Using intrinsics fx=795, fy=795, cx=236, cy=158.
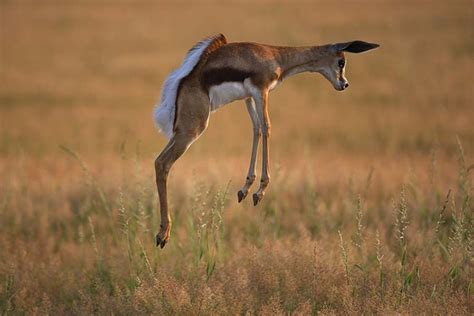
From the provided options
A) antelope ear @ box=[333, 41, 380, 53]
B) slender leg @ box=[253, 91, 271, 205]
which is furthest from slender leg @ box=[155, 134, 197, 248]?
antelope ear @ box=[333, 41, 380, 53]

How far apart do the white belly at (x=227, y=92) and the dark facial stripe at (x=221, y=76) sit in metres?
0.04

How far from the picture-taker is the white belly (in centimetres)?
747

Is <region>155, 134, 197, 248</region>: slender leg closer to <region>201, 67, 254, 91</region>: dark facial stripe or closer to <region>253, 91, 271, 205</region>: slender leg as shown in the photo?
<region>201, 67, 254, 91</region>: dark facial stripe

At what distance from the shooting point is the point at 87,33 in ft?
130

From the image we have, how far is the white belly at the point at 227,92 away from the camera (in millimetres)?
7469

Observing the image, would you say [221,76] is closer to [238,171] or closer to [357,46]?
[357,46]

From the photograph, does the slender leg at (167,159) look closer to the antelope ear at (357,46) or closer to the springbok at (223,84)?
the springbok at (223,84)

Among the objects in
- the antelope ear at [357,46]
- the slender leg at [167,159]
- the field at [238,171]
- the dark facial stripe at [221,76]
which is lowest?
the field at [238,171]

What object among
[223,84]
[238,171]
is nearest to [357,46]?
[223,84]

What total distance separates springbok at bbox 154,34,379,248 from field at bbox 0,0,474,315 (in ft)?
2.17

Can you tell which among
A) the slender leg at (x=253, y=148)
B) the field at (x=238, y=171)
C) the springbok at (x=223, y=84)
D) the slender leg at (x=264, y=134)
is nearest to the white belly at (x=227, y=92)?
the springbok at (x=223, y=84)

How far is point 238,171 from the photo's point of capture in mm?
16641

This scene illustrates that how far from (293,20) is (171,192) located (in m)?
26.8

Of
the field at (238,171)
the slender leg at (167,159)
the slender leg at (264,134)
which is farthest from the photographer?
the field at (238,171)
